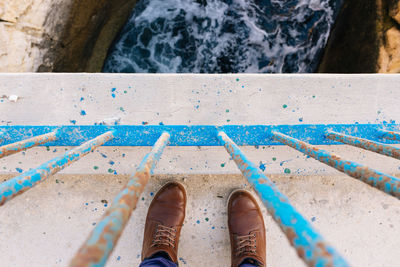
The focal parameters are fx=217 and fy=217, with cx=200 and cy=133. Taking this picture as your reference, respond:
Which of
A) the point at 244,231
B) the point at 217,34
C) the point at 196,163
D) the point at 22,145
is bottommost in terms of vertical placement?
the point at 244,231

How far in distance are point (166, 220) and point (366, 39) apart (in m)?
2.55

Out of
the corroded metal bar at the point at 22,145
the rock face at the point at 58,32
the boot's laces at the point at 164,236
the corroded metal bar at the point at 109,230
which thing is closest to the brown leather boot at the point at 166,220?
the boot's laces at the point at 164,236

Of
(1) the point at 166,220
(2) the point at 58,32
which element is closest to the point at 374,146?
(1) the point at 166,220

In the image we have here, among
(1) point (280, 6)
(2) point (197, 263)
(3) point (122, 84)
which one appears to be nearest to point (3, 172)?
(3) point (122, 84)

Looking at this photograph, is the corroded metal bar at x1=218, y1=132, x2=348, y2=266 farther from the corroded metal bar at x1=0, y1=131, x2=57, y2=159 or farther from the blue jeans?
the blue jeans

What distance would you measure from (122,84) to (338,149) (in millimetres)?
1357

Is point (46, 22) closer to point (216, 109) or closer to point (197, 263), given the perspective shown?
point (216, 109)

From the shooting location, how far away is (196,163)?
51.6 inches

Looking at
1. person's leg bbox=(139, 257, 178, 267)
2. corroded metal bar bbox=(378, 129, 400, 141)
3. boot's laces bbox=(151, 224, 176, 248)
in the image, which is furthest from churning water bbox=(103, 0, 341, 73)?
person's leg bbox=(139, 257, 178, 267)

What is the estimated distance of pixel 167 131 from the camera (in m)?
1.06

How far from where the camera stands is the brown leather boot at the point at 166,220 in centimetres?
137

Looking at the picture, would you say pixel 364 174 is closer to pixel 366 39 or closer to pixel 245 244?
pixel 245 244

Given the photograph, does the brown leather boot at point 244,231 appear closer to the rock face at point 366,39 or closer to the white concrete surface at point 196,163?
the white concrete surface at point 196,163

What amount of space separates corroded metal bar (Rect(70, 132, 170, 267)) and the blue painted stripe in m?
0.54
